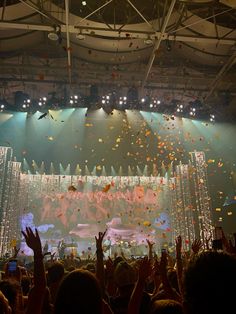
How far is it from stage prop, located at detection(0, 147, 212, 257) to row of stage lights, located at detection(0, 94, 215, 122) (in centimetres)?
193

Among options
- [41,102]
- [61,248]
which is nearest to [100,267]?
[61,248]

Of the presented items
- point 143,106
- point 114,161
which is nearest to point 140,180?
point 114,161

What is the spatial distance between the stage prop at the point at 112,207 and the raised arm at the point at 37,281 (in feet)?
42.8

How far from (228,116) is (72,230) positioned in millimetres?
8659

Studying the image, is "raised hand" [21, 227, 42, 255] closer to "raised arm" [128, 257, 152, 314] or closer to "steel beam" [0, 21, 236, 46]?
"raised arm" [128, 257, 152, 314]

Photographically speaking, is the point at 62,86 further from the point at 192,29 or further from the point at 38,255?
the point at 38,255

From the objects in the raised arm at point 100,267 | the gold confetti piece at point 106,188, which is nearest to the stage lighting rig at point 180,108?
the gold confetti piece at point 106,188

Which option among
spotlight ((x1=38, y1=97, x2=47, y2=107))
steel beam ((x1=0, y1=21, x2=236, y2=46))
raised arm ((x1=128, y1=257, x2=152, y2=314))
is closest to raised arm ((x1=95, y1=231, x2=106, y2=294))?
raised arm ((x1=128, y1=257, x2=152, y2=314))

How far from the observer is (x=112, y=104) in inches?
597

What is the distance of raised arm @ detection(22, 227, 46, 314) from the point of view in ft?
4.83

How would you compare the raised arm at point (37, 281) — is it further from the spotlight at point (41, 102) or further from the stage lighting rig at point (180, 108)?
the stage lighting rig at point (180, 108)

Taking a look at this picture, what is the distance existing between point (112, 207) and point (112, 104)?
4.50 m

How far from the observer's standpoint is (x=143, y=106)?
616 inches

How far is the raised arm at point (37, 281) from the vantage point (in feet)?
4.83
